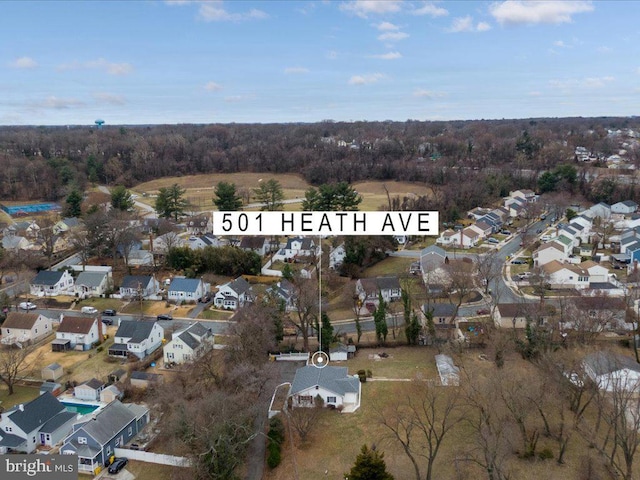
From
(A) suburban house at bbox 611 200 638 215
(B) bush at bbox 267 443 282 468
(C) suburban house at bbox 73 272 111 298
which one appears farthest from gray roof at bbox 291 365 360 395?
(A) suburban house at bbox 611 200 638 215

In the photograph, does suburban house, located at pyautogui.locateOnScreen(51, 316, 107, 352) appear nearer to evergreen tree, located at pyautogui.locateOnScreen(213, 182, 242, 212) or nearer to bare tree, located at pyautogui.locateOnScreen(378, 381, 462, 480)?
bare tree, located at pyautogui.locateOnScreen(378, 381, 462, 480)

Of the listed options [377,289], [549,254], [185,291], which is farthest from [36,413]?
[549,254]

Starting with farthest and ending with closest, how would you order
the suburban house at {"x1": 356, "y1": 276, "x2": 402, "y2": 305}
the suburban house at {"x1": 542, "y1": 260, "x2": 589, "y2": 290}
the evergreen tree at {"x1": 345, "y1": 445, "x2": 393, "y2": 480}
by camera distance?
the suburban house at {"x1": 542, "y1": 260, "x2": 589, "y2": 290}, the suburban house at {"x1": 356, "y1": 276, "x2": 402, "y2": 305}, the evergreen tree at {"x1": 345, "y1": 445, "x2": 393, "y2": 480}

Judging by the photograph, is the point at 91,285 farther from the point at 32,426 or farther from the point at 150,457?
the point at 150,457

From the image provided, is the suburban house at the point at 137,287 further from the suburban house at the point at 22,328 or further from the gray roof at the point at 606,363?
the gray roof at the point at 606,363

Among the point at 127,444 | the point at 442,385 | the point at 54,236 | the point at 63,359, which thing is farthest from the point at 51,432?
the point at 54,236

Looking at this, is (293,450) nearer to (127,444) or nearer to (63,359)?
(127,444)

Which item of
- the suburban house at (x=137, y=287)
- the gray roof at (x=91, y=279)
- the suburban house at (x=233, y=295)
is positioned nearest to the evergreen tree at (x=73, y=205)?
the gray roof at (x=91, y=279)
